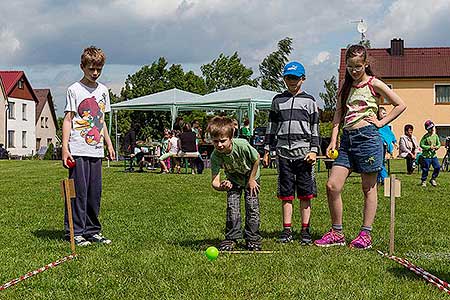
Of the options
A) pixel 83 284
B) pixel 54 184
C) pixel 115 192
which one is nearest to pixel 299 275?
pixel 83 284

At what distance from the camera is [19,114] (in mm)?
61750

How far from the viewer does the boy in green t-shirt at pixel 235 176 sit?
622cm

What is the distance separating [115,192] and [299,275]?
859 cm

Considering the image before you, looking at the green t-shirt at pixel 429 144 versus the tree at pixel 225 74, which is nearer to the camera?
the green t-shirt at pixel 429 144

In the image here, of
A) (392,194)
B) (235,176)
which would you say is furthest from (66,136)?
(392,194)

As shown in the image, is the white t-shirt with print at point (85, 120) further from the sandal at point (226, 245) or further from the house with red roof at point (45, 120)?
the house with red roof at point (45, 120)

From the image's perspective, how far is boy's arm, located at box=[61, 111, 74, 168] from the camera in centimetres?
679

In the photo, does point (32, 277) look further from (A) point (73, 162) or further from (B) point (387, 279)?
(B) point (387, 279)

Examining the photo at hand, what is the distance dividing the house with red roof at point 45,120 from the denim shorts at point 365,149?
64218 millimetres

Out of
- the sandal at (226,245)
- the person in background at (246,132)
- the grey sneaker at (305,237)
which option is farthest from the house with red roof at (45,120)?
the sandal at (226,245)

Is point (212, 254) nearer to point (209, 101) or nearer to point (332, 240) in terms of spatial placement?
point (332, 240)

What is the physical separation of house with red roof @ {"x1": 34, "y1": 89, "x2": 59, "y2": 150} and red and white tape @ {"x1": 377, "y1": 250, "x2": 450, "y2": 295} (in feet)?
213

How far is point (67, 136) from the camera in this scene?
688 cm

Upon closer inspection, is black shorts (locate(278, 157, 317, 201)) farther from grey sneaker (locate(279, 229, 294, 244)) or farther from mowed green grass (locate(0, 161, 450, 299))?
mowed green grass (locate(0, 161, 450, 299))
